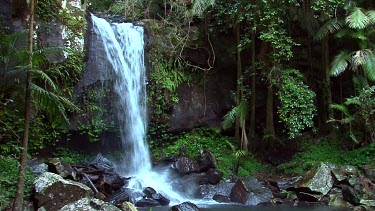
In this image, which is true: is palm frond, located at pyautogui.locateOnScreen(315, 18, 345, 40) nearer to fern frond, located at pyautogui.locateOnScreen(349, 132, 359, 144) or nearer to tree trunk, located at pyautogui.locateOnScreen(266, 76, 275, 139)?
tree trunk, located at pyautogui.locateOnScreen(266, 76, 275, 139)

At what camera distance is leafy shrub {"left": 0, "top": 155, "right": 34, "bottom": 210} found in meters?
7.77

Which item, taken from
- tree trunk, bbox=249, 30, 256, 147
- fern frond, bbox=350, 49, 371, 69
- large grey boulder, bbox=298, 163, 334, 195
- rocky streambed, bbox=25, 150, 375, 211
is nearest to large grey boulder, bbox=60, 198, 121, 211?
rocky streambed, bbox=25, 150, 375, 211

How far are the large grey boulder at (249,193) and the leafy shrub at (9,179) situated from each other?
537cm

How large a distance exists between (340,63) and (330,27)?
1270 mm

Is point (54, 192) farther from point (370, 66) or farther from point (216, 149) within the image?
point (370, 66)

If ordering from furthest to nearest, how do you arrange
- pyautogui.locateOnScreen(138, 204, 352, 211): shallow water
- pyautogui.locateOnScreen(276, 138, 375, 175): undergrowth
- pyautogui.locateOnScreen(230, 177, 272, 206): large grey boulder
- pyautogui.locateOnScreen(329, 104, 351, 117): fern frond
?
pyautogui.locateOnScreen(329, 104, 351, 117): fern frond
pyautogui.locateOnScreen(276, 138, 375, 175): undergrowth
pyautogui.locateOnScreen(230, 177, 272, 206): large grey boulder
pyautogui.locateOnScreen(138, 204, 352, 211): shallow water

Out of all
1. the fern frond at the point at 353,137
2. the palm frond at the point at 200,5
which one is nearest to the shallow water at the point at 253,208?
the fern frond at the point at 353,137

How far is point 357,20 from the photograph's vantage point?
43.2ft

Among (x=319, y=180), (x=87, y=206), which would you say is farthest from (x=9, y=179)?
(x=319, y=180)

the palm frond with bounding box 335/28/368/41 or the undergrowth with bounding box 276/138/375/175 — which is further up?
the palm frond with bounding box 335/28/368/41

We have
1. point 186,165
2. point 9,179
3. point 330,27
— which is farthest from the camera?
point 330,27

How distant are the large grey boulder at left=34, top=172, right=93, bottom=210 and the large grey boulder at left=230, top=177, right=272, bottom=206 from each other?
4.42m

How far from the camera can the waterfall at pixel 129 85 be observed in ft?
45.6

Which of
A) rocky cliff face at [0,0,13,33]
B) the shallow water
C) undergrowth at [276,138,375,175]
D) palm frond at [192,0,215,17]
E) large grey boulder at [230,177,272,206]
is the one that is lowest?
the shallow water
